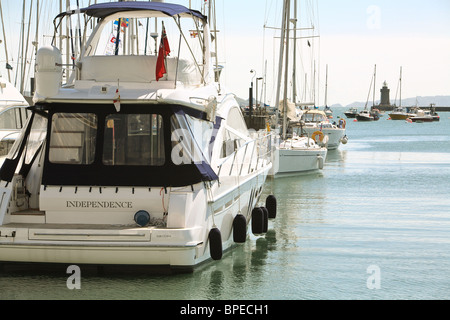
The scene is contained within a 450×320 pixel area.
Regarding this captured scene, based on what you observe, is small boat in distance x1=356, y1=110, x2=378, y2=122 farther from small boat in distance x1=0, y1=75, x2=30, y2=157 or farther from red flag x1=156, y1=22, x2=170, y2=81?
red flag x1=156, y1=22, x2=170, y2=81

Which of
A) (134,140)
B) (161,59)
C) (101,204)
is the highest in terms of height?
(161,59)

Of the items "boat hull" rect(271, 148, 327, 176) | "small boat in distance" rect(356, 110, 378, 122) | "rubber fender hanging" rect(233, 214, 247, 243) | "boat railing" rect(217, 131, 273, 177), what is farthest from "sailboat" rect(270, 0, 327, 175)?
"small boat in distance" rect(356, 110, 378, 122)

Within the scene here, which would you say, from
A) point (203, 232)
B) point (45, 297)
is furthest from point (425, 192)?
point (45, 297)

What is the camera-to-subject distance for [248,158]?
14.5 meters

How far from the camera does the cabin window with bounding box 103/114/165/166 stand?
10656 millimetres

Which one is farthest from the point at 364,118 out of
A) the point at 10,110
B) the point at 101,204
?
the point at 101,204

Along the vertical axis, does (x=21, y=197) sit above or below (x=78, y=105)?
below

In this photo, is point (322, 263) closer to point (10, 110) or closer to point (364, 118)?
point (10, 110)

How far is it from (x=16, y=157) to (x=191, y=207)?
2.78 m

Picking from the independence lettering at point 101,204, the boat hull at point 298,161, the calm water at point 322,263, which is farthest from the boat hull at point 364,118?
the independence lettering at point 101,204

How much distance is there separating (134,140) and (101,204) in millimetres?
1059

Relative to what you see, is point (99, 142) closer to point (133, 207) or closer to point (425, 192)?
point (133, 207)

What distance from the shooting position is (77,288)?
33.2ft
